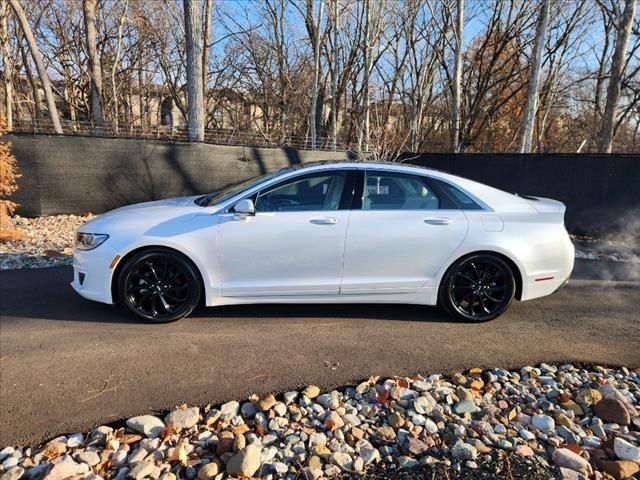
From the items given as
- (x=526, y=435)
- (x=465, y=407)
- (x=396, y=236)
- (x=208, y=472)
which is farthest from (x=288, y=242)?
(x=526, y=435)

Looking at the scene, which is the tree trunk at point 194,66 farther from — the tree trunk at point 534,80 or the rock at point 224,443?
the rock at point 224,443

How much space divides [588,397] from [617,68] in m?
13.3

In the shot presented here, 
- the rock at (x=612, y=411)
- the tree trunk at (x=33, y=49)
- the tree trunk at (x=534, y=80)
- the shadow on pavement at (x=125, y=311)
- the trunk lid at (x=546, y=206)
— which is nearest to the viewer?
the rock at (x=612, y=411)

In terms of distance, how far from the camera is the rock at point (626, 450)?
7.07 ft

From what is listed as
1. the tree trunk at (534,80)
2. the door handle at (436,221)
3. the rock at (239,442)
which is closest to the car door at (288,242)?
the door handle at (436,221)

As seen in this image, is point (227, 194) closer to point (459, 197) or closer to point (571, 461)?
point (459, 197)

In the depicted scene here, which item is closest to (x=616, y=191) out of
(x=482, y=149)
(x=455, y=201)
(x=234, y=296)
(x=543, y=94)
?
(x=455, y=201)

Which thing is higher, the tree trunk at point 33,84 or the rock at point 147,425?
the tree trunk at point 33,84

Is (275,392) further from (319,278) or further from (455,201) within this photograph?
Result: (455,201)

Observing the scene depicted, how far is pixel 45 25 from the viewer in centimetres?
2039

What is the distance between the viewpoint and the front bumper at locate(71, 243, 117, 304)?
3.65m

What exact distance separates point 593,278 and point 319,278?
13.8ft

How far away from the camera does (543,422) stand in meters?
2.45

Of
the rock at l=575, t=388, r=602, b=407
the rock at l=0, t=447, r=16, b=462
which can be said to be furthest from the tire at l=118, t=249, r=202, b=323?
the rock at l=575, t=388, r=602, b=407
